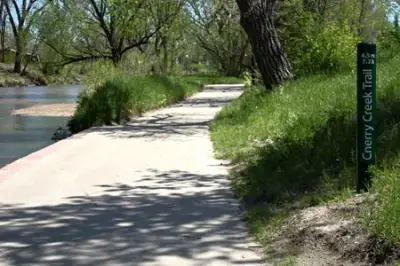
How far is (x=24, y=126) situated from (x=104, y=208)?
17159 mm

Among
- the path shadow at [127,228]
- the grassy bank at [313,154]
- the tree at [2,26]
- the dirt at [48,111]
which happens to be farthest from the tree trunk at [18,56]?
the path shadow at [127,228]

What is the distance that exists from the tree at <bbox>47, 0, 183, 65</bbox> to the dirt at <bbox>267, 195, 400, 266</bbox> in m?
25.6

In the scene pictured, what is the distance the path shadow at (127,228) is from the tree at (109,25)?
77.0 ft

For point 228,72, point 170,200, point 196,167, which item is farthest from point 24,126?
point 228,72

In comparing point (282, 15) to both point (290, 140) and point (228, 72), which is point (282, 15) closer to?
point (290, 140)

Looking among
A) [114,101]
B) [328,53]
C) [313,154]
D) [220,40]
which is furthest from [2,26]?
[313,154]

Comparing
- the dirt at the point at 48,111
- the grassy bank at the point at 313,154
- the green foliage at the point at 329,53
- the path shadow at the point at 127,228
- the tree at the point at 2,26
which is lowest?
the dirt at the point at 48,111

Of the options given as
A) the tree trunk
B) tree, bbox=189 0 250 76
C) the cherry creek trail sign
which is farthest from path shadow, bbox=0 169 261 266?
the tree trunk

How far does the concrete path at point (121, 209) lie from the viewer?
5699 millimetres

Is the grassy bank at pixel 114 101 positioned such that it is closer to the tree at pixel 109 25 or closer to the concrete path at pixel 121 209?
the concrete path at pixel 121 209

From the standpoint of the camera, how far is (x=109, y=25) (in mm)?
36250

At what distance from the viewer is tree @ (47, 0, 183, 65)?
34.2 meters

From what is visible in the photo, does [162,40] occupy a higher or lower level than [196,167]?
higher

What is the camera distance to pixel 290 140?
9453 millimetres
